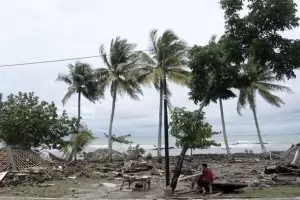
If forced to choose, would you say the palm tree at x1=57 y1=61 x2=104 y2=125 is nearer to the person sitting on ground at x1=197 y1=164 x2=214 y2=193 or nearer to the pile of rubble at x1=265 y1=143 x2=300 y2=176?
the pile of rubble at x1=265 y1=143 x2=300 y2=176

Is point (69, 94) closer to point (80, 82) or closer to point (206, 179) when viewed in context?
point (80, 82)

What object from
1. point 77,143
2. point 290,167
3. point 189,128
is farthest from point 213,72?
point 77,143

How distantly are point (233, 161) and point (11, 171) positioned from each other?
64.6ft

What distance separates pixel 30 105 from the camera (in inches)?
1537

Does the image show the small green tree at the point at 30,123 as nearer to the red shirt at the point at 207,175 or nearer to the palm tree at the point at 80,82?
the palm tree at the point at 80,82

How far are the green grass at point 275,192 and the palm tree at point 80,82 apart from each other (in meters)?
30.0

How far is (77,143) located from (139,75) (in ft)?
28.8

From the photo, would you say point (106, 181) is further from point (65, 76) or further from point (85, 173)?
point (65, 76)

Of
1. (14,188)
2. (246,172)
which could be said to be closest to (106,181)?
(14,188)

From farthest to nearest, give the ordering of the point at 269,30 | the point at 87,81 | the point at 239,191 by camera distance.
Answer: the point at 87,81 → the point at 239,191 → the point at 269,30

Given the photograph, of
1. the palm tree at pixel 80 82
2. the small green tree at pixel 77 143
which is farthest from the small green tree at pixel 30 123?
the palm tree at pixel 80 82

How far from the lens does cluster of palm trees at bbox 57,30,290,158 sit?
1550 inches

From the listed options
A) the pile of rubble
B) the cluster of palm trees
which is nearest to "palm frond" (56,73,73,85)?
the cluster of palm trees

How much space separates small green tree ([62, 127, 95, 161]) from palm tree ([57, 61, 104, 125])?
407 inches
